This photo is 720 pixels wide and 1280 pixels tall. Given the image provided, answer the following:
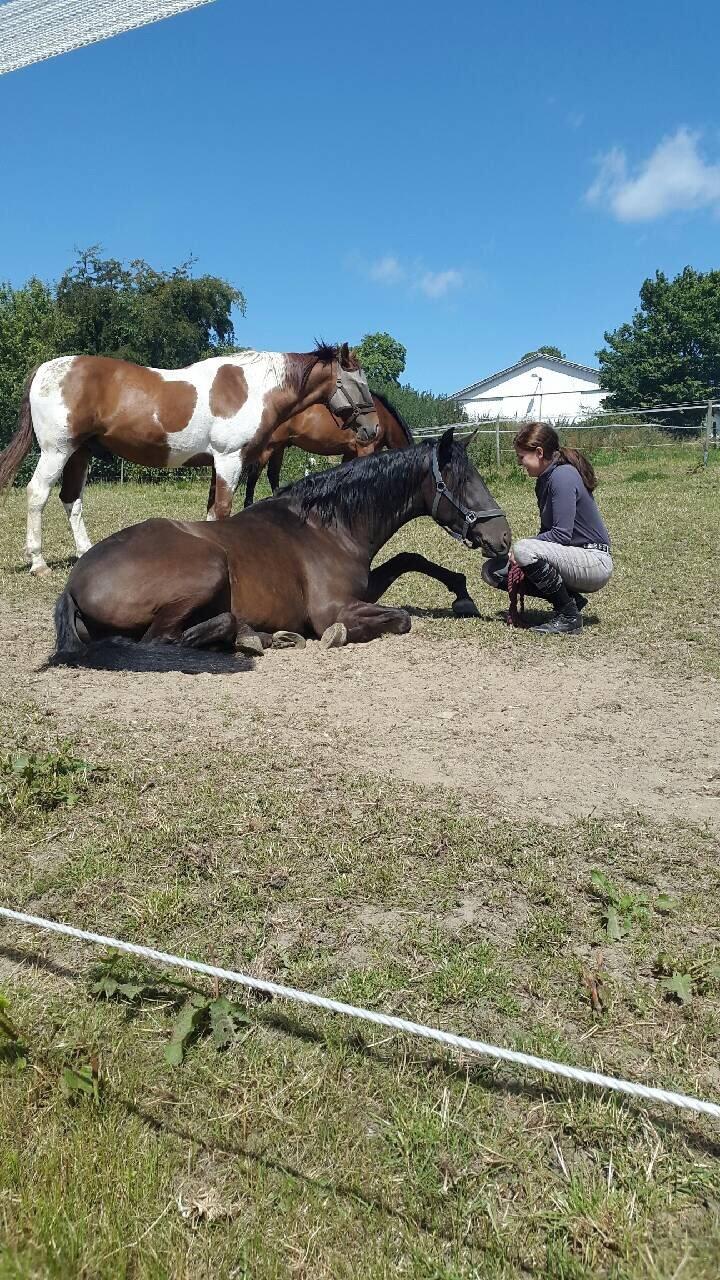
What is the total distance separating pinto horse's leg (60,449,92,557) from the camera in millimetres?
9633

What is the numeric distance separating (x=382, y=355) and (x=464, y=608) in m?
97.0

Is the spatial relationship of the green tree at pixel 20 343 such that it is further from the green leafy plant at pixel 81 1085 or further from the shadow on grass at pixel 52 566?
the green leafy plant at pixel 81 1085

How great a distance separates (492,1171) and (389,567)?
5313 mm

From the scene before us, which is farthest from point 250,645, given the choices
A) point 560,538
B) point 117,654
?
point 560,538

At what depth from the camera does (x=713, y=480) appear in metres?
18.1

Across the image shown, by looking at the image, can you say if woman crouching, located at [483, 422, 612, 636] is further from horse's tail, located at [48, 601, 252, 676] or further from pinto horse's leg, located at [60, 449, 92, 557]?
pinto horse's leg, located at [60, 449, 92, 557]

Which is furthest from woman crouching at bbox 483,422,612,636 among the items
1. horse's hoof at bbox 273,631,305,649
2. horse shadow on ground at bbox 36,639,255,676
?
horse shadow on ground at bbox 36,639,255,676

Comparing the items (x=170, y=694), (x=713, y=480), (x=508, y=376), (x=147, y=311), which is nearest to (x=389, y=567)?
(x=170, y=694)

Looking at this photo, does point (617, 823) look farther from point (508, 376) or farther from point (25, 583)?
point (508, 376)

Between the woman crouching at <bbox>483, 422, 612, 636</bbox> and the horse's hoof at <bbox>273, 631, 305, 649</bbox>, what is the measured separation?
5.69 ft

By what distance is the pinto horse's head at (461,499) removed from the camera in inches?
259

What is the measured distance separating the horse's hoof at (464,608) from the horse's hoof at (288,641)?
5.04 ft

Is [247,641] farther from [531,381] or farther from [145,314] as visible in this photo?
[531,381]

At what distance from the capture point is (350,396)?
9945mm
